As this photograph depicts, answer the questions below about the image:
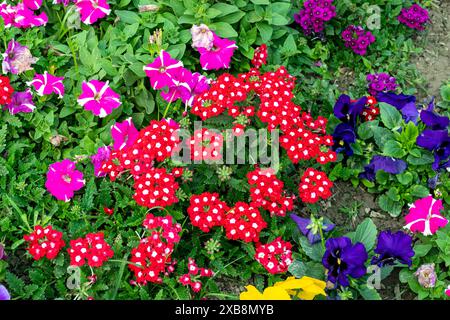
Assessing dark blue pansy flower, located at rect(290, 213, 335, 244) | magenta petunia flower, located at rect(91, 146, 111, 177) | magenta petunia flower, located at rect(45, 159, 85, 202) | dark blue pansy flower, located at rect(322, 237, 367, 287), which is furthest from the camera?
magenta petunia flower, located at rect(91, 146, 111, 177)

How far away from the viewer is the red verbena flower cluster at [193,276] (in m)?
3.61

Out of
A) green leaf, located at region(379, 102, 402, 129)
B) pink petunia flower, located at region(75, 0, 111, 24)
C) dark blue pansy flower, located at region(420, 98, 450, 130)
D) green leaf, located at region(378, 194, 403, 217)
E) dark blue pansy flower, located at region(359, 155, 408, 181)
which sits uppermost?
pink petunia flower, located at region(75, 0, 111, 24)

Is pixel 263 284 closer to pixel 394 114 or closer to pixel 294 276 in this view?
pixel 294 276

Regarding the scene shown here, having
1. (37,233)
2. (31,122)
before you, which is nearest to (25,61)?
(31,122)

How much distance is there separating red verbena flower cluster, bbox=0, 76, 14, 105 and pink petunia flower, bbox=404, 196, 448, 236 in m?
2.84

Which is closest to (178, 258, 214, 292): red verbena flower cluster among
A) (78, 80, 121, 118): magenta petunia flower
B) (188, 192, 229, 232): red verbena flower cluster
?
(188, 192, 229, 232): red verbena flower cluster

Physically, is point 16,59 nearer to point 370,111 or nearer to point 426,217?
point 370,111

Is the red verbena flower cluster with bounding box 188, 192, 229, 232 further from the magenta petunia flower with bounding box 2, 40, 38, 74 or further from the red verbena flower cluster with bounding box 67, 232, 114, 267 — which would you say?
the magenta petunia flower with bounding box 2, 40, 38, 74

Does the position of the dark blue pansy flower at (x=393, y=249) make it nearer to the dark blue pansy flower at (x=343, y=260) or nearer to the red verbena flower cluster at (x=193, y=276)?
the dark blue pansy flower at (x=343, y=260)

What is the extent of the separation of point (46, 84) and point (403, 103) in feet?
8.54

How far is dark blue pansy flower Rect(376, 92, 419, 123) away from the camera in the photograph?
4.52m

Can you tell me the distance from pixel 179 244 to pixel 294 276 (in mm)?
754

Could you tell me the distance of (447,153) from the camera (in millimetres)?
4293

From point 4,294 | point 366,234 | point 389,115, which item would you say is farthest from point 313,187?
point 4,294
